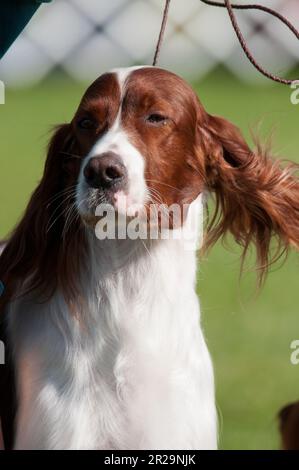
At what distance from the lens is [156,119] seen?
3.34 metres

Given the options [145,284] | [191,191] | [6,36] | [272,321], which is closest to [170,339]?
[145,284]

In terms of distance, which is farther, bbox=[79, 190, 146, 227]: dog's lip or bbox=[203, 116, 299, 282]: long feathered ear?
bbox=[203, 116, 299, 282]: long feathered ear

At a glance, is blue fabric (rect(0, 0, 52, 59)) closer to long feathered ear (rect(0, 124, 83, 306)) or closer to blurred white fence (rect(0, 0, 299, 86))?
long feathered ear (rect(0, 124, 83, 306))

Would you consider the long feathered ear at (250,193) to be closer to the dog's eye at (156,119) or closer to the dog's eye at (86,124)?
the dog's eye at (156,119)

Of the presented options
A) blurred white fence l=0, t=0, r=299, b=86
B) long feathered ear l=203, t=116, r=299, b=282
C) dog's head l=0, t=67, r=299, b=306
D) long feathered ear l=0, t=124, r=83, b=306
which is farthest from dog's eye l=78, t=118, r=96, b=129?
blurred white fence l=0, t=0, r=299, b=86

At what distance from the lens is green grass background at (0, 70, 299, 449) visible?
5.38m

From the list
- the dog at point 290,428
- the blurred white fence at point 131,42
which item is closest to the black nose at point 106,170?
the dog at point 290,428

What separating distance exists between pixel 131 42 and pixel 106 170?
1074 cm

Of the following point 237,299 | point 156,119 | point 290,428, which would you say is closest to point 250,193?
point 156,119

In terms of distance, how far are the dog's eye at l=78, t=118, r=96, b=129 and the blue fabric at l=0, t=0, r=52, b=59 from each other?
0.33 m

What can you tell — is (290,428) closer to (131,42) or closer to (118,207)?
(118,207)

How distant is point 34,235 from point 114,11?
1116 centimetres

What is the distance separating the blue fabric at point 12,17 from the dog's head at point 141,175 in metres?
0.30

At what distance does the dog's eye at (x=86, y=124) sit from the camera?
11.0 feet
